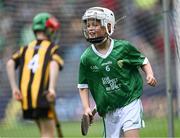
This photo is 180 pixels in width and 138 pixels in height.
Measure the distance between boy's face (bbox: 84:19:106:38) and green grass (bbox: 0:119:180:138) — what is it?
13.4 feet

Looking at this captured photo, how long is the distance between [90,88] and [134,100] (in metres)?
0.40

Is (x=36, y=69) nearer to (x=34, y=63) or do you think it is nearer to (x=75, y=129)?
(x=34, y=63)

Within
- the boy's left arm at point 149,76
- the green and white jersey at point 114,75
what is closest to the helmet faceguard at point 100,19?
the green and white jersey at point 114,75

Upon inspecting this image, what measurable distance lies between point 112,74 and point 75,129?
5562 millimetres

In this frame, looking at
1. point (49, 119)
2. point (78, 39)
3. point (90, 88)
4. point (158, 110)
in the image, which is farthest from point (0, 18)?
point (90, 88)

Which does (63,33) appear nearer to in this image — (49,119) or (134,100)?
(49,119)

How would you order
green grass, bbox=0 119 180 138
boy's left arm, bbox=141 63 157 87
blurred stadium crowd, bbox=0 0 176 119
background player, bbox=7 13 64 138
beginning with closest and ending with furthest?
boy's left arm, bbox=141 63 157 87, background player, bbox=7 13 64 138, green grass, bbox=0 119 180 138, blurred stadium crowd, bbox=0 0 176 119

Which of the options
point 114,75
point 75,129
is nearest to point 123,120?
point 114,75

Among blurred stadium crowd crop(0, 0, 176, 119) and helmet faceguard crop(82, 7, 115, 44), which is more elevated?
helmet faceguard crop(82, 7, 115, 44)

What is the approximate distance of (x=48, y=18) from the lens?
9984 millimetres

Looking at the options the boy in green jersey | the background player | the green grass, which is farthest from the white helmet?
the green grass

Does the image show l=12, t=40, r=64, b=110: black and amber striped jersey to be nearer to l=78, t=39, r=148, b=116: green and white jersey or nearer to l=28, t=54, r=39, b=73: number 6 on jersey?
l=28, t=54, r=39, b=73: number 6 on jersey

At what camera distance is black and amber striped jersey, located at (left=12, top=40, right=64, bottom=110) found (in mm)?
9812

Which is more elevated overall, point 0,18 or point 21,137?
point 0,18
